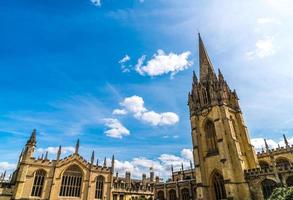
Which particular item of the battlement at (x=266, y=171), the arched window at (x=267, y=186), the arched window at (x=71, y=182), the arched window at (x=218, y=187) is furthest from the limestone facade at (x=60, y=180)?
the arched window at (x=267, y=186)

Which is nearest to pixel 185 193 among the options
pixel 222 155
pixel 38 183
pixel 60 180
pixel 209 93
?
pixel 222 155

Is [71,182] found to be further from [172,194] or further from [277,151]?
[277,151]

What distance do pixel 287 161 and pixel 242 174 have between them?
587 inches

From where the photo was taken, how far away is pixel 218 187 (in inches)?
1355

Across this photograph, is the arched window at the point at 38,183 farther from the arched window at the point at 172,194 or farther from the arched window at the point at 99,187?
the arched window at the point at 172,194

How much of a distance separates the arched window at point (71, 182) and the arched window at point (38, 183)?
355cm

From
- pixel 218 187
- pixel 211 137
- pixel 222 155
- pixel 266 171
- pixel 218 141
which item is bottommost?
pixel 218 187

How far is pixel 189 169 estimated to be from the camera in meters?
56.2

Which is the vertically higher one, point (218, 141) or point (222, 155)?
point (218, 141)

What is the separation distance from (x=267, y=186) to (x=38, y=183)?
37.4 m

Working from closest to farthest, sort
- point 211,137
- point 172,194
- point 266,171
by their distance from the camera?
point 266,171
point 211,137
point 172,194

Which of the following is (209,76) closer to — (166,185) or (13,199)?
(166,185)

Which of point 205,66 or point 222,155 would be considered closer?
point 222,155

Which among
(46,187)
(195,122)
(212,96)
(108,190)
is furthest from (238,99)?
(46,187)
